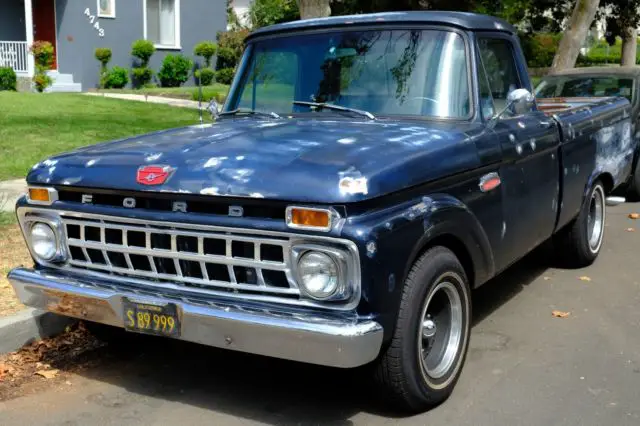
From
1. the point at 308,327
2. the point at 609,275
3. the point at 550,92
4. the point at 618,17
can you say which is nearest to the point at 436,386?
the point at 308,327

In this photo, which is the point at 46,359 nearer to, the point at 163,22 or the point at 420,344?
the point at 420,344

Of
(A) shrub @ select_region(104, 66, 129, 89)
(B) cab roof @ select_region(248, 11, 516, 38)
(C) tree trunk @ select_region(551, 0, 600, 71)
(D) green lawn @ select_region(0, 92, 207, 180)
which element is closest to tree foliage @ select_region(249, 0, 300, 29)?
(A) shrub @ select_region(104, 66, 129, 89)

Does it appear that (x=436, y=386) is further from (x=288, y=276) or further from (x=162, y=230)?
(x=162, y=230)

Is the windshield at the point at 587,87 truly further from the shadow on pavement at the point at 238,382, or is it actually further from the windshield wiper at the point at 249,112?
the shadow on pavement at the point at 238,382

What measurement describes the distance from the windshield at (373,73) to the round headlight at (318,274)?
4.96 ft

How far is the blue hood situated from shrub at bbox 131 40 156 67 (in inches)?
743

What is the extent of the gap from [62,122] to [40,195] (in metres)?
8.93

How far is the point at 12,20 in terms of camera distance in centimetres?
2231

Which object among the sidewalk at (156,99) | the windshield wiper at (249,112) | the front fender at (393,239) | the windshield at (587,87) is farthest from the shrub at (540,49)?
the front fender at (393,239)

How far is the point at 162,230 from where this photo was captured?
12.4 ft

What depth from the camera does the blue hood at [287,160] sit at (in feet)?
11.4

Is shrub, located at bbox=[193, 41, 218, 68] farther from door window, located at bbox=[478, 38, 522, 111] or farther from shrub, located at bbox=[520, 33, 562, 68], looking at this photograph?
door window, located at bbox=[478, 38, 522, 111]

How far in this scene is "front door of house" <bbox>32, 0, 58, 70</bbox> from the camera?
71.6 ft

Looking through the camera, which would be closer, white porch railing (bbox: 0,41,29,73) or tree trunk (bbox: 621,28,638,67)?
white porch railing (bbox: 0,41,29,73)
